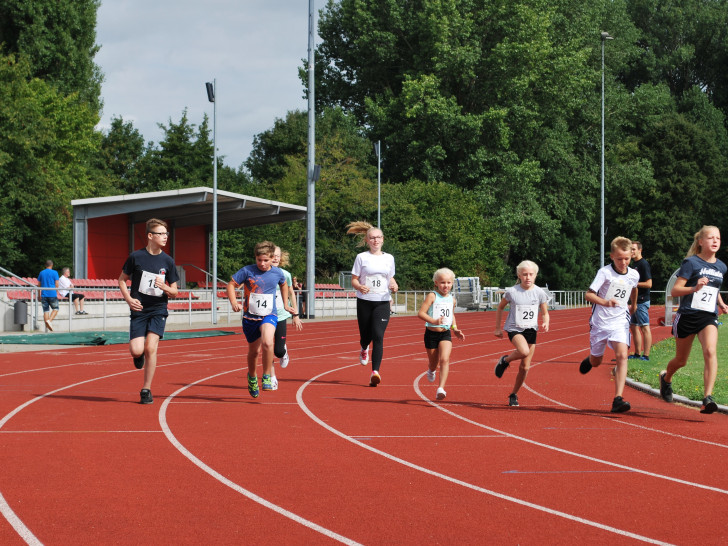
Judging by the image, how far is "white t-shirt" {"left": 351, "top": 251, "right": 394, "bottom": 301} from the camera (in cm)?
1146

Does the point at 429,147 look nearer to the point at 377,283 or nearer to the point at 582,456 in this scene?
the point at 377,283

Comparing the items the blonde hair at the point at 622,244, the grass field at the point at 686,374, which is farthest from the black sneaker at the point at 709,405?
the blonde hair at the point at 622,244

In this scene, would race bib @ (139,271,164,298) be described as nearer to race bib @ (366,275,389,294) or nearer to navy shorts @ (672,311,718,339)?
race bib @ (366,275,389,294)

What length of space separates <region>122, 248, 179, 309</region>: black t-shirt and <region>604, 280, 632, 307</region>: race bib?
449 centimetres

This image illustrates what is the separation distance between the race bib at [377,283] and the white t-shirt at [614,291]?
2858mm

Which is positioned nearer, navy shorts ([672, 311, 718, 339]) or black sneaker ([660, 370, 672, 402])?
navy shorts ([672, 311, 718, 339])

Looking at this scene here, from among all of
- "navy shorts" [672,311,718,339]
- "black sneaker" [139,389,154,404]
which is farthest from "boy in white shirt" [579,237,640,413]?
"black sneaker" [139,389,154,404]

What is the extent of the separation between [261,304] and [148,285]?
1.26m

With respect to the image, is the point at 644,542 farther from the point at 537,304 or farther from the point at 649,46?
the point at 649,46

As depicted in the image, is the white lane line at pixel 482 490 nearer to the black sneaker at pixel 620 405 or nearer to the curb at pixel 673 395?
the black sneaker at pixel 620 405

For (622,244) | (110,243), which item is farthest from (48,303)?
(622,244)

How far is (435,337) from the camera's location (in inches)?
420

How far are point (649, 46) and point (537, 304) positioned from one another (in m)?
71.5

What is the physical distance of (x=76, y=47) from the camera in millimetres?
49469
